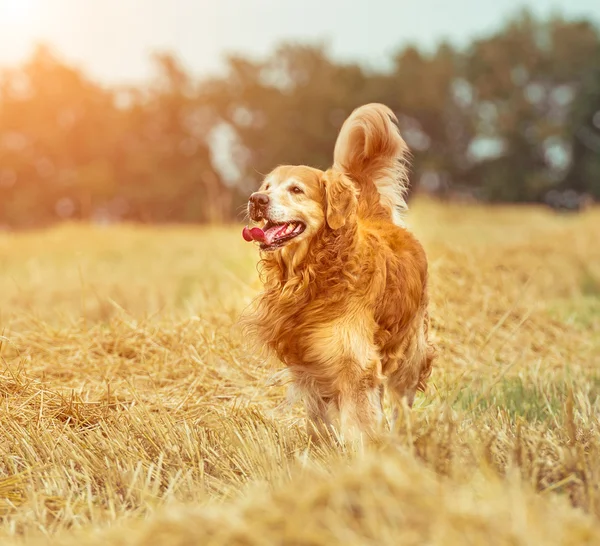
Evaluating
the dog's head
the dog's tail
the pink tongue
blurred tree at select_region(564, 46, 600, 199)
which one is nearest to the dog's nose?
the dog's head

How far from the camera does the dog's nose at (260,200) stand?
10.9 ft

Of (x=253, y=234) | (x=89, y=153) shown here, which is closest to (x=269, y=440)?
(x=253, y=234)

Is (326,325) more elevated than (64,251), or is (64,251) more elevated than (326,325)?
(326,325)

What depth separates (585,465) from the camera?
8.17ft

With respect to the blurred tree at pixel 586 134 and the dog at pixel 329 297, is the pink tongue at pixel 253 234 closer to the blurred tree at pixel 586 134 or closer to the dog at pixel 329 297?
the dog at pixel 329 297

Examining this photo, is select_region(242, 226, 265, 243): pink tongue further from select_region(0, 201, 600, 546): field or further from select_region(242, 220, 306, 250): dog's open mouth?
select_region(0, 201, 600, 546): field

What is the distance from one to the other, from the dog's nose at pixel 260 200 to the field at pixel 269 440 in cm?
93

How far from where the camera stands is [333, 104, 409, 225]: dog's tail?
4.07 meters

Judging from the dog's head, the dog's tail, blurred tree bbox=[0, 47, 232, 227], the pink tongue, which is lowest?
blurred tree bbox=[0, 47, 232, 227]

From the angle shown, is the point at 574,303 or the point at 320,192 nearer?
the point at 320,192

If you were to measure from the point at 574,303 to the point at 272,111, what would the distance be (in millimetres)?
26886

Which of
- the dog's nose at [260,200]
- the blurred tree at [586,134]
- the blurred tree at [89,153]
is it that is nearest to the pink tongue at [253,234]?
the dog's nose at [260,200]

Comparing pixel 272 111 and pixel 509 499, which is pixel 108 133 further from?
pixel 509 499

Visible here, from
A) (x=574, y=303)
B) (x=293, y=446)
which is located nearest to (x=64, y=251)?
(x=574, y=303)
